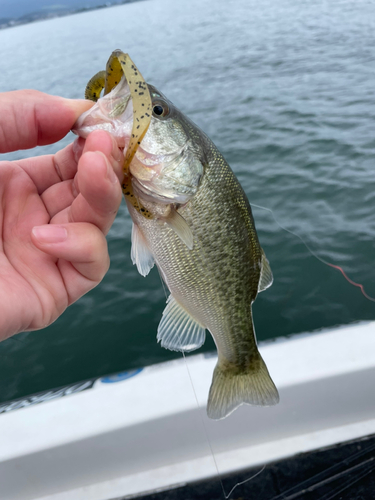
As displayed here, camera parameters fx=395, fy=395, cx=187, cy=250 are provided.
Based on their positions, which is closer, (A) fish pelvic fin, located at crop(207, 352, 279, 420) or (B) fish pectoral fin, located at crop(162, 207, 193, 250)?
(B) fish pectoral fin, located at crop(162, 207, 193, 250)

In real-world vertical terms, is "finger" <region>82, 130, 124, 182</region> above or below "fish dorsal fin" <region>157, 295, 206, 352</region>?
above

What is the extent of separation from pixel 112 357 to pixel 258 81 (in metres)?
10.8

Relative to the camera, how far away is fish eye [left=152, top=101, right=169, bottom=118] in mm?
1845

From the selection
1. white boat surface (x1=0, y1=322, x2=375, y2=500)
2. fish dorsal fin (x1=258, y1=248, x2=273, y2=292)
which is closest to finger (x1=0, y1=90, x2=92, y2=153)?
fish dorsal fin (x1=258, y1=248, x2=273, y2=292)

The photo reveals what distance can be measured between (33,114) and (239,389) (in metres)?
1.78

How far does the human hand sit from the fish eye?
0.32 m

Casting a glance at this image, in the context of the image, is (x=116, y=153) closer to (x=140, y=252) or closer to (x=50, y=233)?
(x=50, y=233)

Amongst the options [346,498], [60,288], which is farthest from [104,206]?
[346,498]

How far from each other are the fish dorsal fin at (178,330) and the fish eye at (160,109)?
94 cm

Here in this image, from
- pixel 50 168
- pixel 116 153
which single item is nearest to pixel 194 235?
pixel 116 153

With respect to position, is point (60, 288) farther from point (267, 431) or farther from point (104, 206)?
point (267, 431)

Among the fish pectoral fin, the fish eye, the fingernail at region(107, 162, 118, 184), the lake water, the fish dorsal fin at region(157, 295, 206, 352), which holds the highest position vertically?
the fish eye

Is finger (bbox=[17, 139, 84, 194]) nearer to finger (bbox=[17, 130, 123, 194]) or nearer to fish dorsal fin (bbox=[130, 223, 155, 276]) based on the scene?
finger (bbox=[17, 130, 123, 194])

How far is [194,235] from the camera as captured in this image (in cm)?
189
